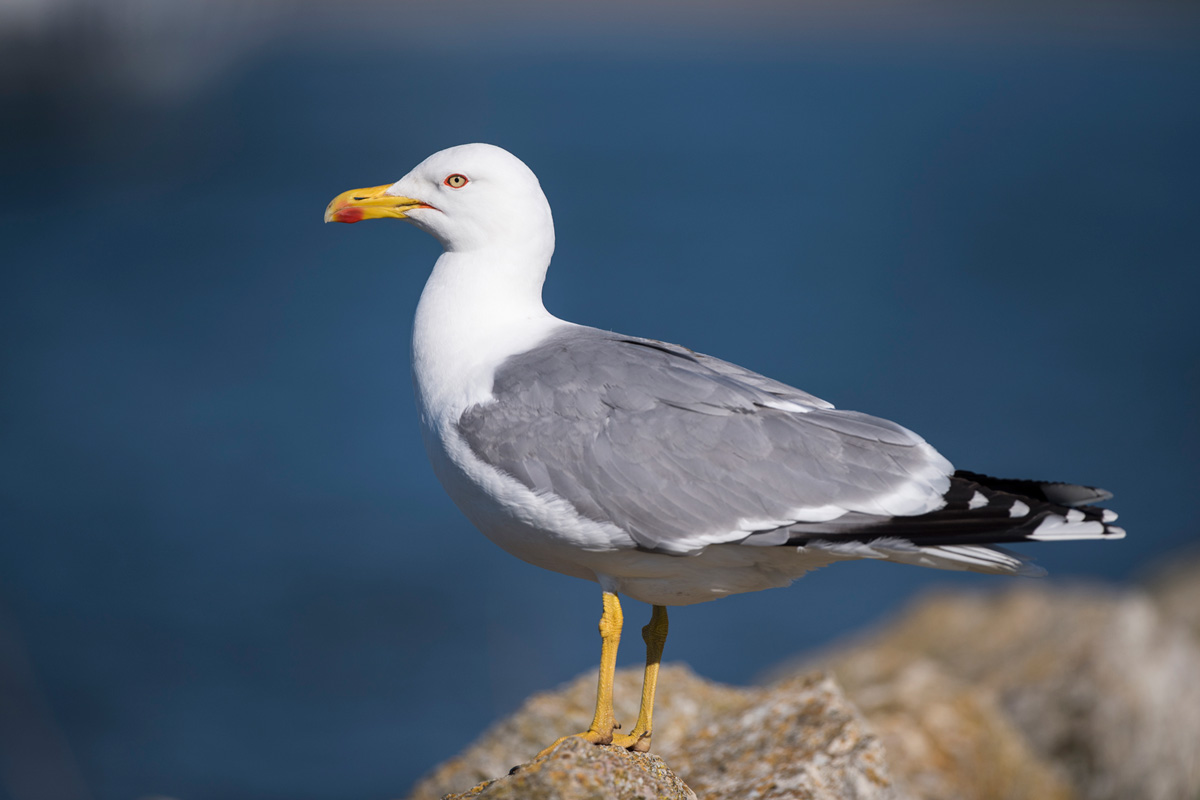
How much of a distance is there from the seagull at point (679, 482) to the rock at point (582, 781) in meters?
0.42

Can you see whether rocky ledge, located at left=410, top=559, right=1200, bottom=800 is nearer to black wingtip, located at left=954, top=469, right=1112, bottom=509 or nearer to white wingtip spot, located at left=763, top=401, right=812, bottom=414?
black wingtip, located at left=954, top=469, right=1112, bottom=509

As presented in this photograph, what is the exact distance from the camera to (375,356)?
69.1 feet

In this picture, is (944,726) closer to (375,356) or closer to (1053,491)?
(1053,491)

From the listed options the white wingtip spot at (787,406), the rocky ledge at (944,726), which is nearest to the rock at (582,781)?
the rocky ledge at (944,726)

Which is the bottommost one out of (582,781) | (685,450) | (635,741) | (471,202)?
(582,781)

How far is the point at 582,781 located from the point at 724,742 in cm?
182

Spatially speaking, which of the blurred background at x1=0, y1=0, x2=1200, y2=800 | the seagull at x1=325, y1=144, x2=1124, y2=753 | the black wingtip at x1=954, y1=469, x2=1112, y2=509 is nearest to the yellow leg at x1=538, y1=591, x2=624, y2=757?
the seagull at x1=325, y1=144, x2=1124, y2=753

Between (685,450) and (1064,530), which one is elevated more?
(685,450)

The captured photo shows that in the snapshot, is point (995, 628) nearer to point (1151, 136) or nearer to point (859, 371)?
point (859, 371)

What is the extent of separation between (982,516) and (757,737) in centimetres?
161

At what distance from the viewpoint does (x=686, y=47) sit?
4892 inches

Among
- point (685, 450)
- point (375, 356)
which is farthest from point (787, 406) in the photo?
point (375, 356)

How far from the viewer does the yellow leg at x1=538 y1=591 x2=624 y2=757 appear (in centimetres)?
399

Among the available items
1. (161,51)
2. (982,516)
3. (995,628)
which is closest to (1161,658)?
(995,628)
